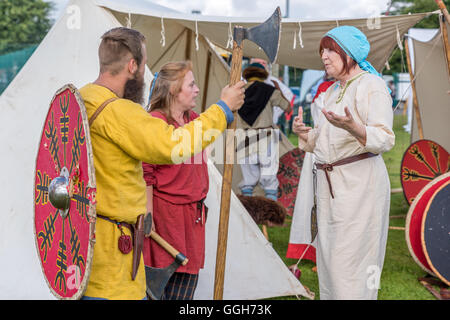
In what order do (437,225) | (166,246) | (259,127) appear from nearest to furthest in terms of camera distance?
1. (166,246)
2. (437,225)
3. (259,127)

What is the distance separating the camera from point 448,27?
15.3ft

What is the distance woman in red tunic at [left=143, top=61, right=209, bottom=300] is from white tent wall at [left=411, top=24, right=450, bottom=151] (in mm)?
4190

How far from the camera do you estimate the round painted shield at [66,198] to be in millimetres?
1693

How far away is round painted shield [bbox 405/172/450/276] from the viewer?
11.6 ft

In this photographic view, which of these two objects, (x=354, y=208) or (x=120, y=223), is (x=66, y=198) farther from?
(x=354, y=208)

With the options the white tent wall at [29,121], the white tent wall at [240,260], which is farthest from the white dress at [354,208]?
the white tent wall at [29,121]

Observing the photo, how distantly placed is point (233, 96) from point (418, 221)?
7.15 feet

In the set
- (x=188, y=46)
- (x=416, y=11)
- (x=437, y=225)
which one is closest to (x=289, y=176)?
(x=188, y=46)

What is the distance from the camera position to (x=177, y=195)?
2.40 meters

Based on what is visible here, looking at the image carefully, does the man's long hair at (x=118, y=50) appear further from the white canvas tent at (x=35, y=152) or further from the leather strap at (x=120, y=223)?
the white canvas tent at (x=35, y=152)

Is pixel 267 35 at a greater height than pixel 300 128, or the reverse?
pixel 267 35

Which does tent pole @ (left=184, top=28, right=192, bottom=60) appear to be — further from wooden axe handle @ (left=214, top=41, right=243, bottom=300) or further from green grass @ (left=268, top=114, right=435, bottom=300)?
wooden axe handle @ (left=214, top=41, right=243, bottom=300)

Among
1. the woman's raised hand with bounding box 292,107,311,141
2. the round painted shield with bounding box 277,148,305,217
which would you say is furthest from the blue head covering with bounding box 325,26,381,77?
the round painted shield with bounding box 277,148,305,217

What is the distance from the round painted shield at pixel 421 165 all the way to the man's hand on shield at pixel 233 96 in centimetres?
380
